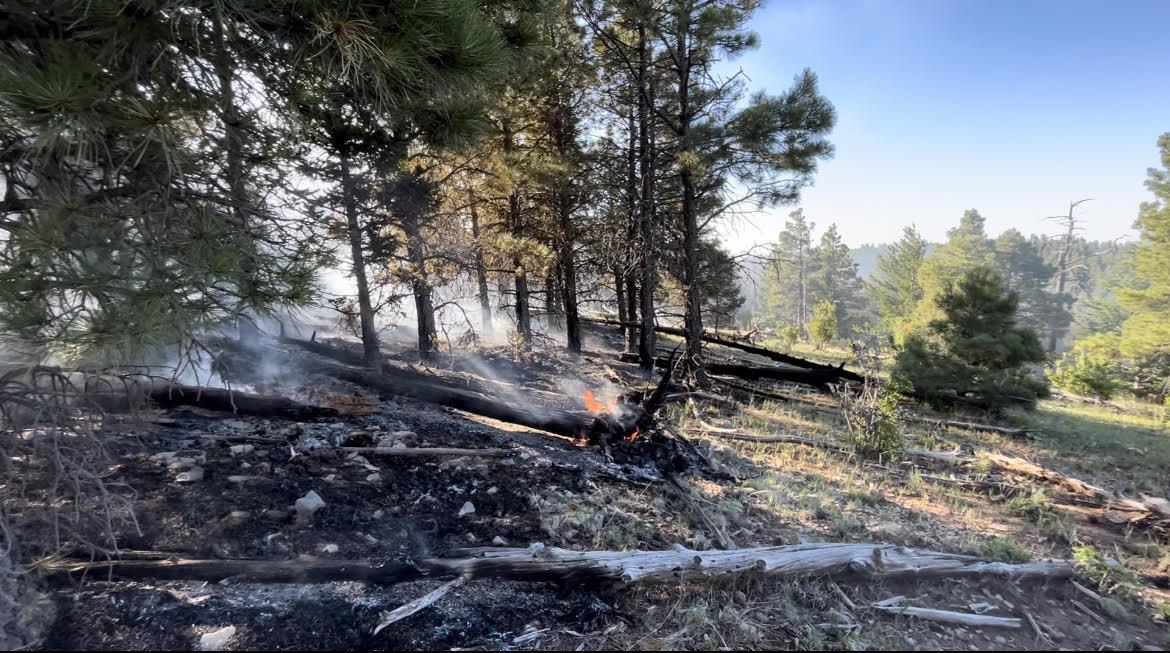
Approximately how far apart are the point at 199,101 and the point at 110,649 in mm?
3063

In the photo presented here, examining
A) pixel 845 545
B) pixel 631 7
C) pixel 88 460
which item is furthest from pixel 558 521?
pixel 631 7

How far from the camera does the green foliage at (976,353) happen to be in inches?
476

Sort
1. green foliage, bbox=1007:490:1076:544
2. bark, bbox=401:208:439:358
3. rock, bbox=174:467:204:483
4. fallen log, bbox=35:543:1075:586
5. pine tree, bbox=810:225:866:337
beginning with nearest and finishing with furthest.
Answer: fallen log, bbox=35:543:1075:586, rock, bbox=174:467:204:483, green foliage, bbox=1007:490:1076:544, bark, bbox=401:208:439:358, pine tree, bbox=810:225:866:337

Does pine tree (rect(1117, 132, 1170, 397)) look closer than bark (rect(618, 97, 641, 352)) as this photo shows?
No

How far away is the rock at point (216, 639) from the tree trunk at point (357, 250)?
6799 millimetres

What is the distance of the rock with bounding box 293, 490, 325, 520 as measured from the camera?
376cm

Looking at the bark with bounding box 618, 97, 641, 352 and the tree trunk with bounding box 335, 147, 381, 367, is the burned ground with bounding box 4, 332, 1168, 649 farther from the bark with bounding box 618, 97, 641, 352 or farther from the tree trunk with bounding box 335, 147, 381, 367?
the bark with bounding box 618, 97, 641, 352

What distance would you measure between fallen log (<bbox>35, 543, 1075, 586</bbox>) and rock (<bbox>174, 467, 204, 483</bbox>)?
1.17 metres

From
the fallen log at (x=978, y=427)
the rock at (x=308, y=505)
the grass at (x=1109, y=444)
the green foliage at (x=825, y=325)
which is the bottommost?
the grass at (x=1109, y=444)

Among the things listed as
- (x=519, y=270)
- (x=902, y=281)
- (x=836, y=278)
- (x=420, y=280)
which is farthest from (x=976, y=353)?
(x=836, y=278)

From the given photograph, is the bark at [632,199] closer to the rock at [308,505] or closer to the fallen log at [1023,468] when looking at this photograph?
the fallen log at [1023,468]

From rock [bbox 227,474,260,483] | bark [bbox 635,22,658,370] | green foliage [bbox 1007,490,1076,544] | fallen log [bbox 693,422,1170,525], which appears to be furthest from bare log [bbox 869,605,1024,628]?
bark [bbox 635,22,658,370]

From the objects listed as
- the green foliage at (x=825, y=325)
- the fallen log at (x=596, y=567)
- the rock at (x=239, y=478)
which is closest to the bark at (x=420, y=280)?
the rock at (x=239, y=478)

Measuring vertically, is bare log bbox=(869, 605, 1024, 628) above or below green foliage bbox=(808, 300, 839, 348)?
below
